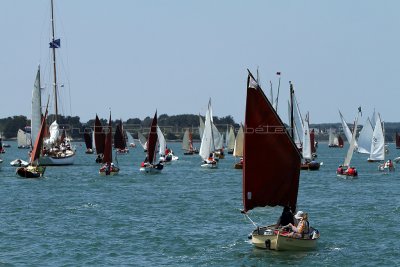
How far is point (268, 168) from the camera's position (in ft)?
155

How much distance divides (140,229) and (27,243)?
7581 mm

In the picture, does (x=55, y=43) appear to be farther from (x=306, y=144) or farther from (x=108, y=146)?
(x=306, y=144)

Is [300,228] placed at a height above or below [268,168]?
below

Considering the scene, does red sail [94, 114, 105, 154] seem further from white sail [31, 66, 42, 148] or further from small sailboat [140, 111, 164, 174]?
small sailboat [140, 111, 164, 174]

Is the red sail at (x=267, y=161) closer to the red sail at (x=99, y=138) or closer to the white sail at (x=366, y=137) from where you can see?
the red sail at (x=99, y=138)

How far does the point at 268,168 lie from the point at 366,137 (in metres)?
109

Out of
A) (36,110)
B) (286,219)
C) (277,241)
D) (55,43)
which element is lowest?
(277,241)

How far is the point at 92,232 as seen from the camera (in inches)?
2131

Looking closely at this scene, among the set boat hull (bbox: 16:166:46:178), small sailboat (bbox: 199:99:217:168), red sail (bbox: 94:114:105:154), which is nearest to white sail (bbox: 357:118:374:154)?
small sailboat (bbox: 199:99:217:168)

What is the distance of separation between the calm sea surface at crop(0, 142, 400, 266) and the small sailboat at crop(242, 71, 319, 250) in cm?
76

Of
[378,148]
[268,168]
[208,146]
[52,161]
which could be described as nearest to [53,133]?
[52,161]

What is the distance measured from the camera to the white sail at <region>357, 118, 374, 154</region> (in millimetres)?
150125

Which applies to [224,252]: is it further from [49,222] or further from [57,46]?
[57,46]

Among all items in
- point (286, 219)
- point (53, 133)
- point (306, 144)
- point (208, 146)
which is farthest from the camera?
point (53, 133)
